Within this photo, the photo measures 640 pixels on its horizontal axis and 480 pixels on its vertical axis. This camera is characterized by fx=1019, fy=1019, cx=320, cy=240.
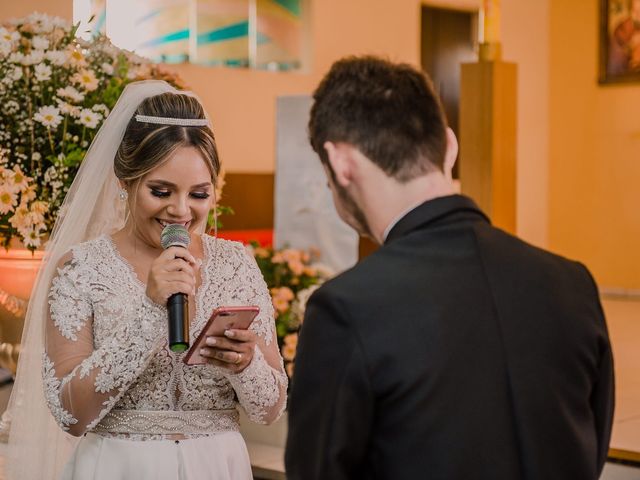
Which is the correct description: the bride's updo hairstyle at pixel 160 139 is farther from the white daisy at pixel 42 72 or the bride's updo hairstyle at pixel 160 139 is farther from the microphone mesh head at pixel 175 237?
the white daisy at pixel 42 72

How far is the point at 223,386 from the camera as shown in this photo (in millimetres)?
2377

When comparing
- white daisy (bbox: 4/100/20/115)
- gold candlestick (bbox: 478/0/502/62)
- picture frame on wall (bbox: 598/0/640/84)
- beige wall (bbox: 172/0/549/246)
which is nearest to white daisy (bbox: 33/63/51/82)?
white daisy (bbox: 4/100/20/115)

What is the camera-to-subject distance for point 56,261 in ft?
8.19

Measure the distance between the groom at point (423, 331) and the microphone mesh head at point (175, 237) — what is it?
2.38ft

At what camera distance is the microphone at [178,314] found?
6.65ft

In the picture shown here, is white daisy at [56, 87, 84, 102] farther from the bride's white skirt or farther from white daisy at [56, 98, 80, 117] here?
the bride's white skirt

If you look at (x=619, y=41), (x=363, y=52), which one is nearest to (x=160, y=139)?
(x=363, y=52)

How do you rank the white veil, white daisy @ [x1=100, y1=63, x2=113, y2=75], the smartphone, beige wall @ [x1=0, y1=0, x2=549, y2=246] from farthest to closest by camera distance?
beige wall @ [x1=0, y1=0, x2=549, y2=246] → white daisy @ [x1=100, y1=63, x2=113, y2=75] → the white veil → the smartphone

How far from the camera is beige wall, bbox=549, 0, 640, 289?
11.2 metres

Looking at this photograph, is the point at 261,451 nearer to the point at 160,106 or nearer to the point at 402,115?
the point at 160,106

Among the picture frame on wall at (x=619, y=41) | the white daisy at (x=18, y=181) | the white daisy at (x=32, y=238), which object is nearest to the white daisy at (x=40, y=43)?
the white daisy at (x=18, y=181)

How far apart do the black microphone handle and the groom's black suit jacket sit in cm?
60

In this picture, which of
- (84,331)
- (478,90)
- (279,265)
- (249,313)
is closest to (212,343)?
(249,313)

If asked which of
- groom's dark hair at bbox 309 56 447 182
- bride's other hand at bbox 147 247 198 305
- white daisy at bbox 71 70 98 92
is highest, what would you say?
white daisy at bbox 71 70 98 92
